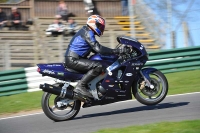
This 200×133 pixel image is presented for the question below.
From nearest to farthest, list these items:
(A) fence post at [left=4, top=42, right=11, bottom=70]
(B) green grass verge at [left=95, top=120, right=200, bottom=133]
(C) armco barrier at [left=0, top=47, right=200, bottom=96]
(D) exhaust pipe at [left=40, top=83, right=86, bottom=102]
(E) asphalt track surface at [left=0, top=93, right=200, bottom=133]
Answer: (B) green grass verge at [left=95, top=120, right=200, bottom=133]
(E) asphalt track surface at [left=0, top=93, right=200, bottom=133]
(D) exhaust pipe at [left=40, top=83, right=86, bottom=102]
(C) armco barrier at [left=0, top=47, right=200, bottom=96]
(A) fence post at [left=4, top=42, right=11, bottom=70]

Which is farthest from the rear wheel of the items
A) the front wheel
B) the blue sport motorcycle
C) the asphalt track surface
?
the front wheel

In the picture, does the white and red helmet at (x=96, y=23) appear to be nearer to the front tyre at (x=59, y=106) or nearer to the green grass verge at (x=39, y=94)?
the front tyre at (x=59, y=106)

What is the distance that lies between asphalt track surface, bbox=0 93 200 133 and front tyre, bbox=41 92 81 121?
117 millimetres

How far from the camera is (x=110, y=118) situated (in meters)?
7.76

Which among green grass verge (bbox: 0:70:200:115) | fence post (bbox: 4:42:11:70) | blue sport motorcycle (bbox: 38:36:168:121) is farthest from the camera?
fence post (bbox: 4:42:11:70)

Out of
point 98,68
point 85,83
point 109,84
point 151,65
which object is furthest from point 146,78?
point 151,65

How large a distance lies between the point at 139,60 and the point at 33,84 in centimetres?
526

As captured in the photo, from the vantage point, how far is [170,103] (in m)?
8.85

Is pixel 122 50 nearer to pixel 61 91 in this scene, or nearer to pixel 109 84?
pixel 109 84

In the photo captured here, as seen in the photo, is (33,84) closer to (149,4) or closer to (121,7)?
(149,4)

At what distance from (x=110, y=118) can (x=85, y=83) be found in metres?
0.77

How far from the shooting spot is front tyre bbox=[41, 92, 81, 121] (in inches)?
309

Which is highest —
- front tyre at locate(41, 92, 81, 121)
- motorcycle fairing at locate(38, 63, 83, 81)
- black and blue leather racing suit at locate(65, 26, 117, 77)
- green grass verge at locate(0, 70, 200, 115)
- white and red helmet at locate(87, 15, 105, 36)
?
white and red helmet at locate(87, 15, 105, 36)

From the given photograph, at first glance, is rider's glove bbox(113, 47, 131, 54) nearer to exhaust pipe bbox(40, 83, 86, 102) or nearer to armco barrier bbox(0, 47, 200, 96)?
exhaust pipe bbox(40, 83, 86, 102)
